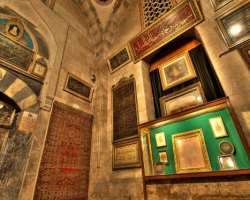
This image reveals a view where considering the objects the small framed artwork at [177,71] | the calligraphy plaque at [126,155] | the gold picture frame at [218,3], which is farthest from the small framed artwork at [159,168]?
the gold picture frame at [218,3]

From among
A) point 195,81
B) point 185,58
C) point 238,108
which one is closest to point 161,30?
point 185,58

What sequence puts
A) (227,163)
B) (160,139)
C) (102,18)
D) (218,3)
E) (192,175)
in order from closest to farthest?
(227,163) < (192,175) < (160,139) < (218,3) < (102,18)

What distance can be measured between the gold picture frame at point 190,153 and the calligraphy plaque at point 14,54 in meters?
3.75

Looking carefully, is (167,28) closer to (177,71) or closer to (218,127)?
(177,71)

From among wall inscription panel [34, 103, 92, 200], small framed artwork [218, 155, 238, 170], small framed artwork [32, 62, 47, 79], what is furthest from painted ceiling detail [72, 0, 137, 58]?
small framed artwork [218, 155, 238, 170]

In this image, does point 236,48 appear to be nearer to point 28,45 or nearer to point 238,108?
point 238,108

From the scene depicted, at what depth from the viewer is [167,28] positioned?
4.11 meters

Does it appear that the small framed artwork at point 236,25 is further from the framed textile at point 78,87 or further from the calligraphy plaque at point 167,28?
the framed textile at point 78,87

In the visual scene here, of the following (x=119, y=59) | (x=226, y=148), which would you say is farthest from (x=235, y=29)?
(x=119, y=59)

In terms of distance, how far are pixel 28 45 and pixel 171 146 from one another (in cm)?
413

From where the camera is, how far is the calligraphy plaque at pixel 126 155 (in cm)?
345

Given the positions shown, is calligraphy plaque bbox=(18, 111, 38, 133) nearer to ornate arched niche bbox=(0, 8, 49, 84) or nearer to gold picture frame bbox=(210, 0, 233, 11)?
ornate arched niche bbox=(0, 8, 49, 84)

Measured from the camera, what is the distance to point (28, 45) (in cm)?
379

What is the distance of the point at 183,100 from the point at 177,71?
83cm
